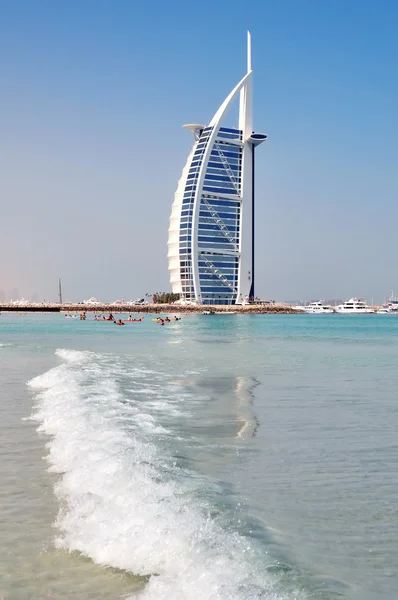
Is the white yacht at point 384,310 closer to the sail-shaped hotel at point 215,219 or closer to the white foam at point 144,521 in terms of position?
the sail-shaped hotel at point 215,219

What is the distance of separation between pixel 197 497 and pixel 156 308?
138 meters

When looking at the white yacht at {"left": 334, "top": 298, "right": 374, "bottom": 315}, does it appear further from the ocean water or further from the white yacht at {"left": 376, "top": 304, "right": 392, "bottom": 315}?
the ocean water

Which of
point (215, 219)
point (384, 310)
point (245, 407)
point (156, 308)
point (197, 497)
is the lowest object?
point (384, 310)

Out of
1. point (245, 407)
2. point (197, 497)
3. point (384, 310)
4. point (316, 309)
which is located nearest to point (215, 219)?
point (316, 309)

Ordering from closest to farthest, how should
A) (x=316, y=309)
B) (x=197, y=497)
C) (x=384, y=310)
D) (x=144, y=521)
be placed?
(x=144, y=521), (x=197, y=497), (x=316, y=309), (x=384, y=310)

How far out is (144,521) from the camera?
5785mm

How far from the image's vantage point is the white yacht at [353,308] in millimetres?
181000

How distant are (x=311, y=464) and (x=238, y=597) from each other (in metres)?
4.23

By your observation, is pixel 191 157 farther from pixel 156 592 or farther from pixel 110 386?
pixel 156 592

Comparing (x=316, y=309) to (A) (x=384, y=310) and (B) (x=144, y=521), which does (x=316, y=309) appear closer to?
(A) (x=384, y=310)

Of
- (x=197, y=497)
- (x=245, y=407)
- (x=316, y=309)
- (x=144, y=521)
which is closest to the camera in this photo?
(x=144, y=521)

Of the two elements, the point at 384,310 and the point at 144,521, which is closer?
the point at 144,521

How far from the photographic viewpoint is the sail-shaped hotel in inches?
5458

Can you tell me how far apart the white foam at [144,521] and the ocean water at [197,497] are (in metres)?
0.02
